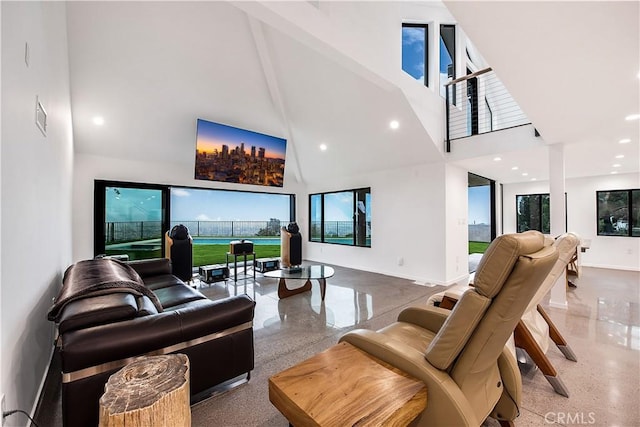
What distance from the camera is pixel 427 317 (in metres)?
1.88

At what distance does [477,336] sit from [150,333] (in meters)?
1.71

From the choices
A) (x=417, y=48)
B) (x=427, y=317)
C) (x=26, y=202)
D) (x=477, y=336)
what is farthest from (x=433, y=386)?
(x=417, y=48)

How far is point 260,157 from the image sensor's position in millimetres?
5641

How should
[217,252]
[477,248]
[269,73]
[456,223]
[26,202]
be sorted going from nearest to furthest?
[26,202], [269,73], [456,223], [217,252], [477,248]

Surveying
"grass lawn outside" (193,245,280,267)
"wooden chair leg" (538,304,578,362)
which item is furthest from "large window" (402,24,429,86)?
"grass lawn outside" (193,245,280,267)

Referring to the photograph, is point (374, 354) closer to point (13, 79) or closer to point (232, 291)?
point (13, 79)

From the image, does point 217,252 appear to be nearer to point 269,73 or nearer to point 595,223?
point 269,73

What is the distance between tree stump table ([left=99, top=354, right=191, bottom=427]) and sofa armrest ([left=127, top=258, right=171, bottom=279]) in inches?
105

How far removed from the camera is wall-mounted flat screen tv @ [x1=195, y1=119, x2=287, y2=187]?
4.88 metres

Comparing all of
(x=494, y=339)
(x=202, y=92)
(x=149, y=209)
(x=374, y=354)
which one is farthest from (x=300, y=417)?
(x=149, y=209)

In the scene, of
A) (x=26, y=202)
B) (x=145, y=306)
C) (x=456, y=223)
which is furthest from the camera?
(x=456, y=223)

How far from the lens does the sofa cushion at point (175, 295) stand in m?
2.56

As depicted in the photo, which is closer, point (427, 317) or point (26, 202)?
point (26, 202)

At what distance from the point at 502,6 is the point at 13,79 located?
2.72 m
